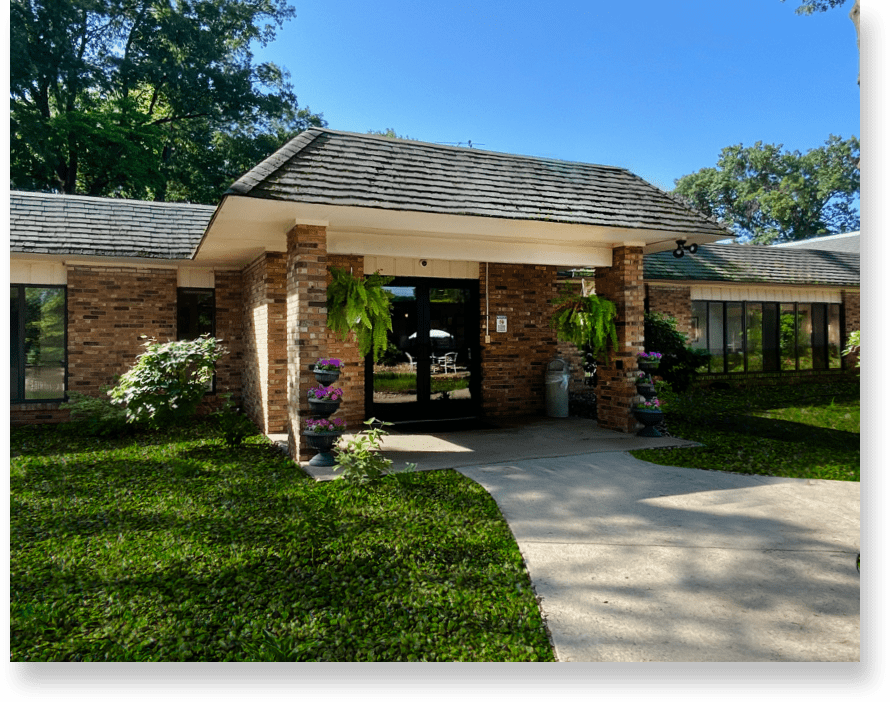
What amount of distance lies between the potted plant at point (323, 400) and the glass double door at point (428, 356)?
105 inches

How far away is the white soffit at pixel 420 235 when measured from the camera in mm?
6131

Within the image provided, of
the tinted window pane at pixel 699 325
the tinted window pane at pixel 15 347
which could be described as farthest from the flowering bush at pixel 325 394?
the tinted window pane at pixel 699 325

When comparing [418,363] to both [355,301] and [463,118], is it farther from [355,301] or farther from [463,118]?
[463,118]

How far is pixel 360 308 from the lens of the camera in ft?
20.5

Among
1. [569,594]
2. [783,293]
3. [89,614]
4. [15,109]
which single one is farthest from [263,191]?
[15,109]

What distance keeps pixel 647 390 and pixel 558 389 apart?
2.02m

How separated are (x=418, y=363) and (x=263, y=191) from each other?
4.21 meters

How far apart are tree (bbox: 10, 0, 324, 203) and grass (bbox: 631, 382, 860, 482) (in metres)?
19.7

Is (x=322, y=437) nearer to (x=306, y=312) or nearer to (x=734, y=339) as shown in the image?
(x=306, y=312)

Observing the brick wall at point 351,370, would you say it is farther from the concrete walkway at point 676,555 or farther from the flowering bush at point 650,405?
the flowering bush at point 650,405

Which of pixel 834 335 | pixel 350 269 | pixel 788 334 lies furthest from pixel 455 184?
pixel 834 335

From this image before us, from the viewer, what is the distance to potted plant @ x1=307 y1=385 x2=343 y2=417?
19.8 feet
